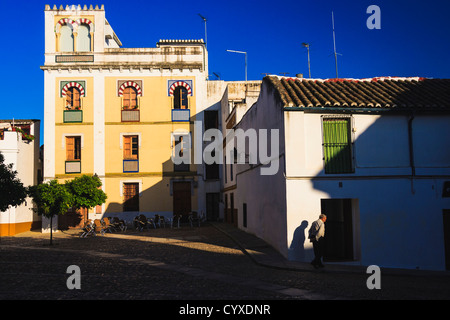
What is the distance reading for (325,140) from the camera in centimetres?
1284

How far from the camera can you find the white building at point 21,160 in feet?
79.2

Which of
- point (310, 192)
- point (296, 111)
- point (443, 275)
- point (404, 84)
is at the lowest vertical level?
point (443, 275)

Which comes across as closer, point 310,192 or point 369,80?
point 310,192

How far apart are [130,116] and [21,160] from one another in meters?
7.39

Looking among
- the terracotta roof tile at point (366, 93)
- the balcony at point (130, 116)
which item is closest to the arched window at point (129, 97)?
the balcony at point (130, 116)

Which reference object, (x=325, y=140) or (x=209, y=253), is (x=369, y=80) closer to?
(x=325, y=140)

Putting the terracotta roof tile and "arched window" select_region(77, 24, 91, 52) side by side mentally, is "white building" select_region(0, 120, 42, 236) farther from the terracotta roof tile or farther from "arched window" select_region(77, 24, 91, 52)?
the terracotta roof tile

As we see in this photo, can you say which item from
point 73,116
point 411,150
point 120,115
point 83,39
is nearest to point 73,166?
point 73,116

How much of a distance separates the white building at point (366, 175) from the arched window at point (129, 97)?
52.4 feet

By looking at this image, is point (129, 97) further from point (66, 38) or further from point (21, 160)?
point (21, 160)

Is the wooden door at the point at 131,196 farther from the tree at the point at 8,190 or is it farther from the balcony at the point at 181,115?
the tree at the point at 8,190

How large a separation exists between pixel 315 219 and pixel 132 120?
18.2 metres

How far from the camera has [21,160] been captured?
25.3 metres

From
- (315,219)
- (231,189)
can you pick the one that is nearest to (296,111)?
(315,219)
